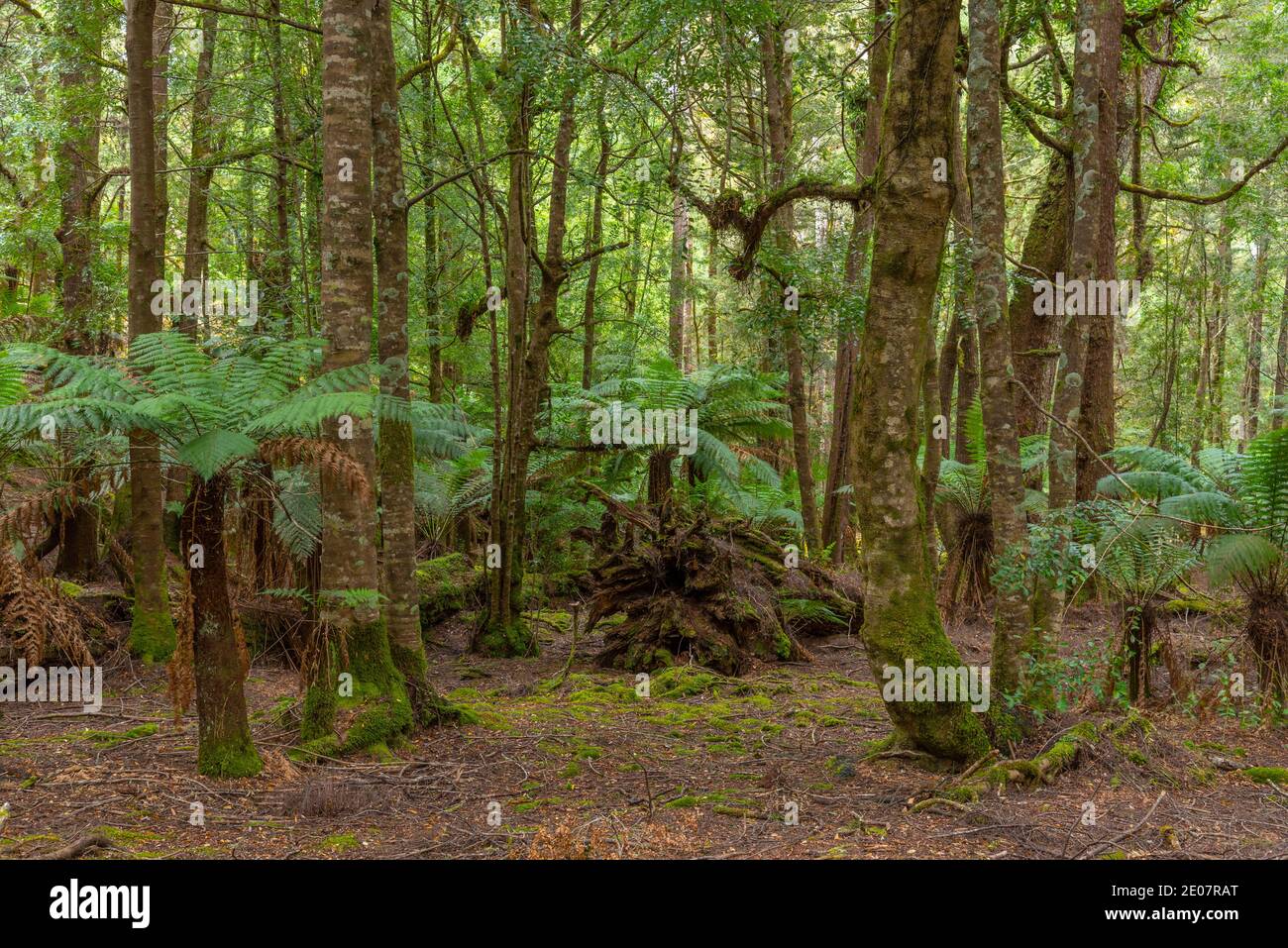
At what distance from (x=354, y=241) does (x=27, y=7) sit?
9.95 meters

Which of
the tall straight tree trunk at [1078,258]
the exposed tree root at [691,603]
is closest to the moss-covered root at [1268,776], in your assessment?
the tall straight tree trunk at [1078,258]

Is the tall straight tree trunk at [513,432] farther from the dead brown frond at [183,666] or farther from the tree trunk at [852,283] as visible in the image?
the dead brown frond at [183,666]

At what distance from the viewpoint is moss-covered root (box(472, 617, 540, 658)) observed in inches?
328

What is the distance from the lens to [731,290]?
22.2 m

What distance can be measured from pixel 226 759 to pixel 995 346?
4.75 metres

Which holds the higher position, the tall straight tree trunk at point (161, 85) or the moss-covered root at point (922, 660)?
the tall straight tree trunk at point (161, 85)

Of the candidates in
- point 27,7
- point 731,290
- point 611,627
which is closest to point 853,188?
point 611,627

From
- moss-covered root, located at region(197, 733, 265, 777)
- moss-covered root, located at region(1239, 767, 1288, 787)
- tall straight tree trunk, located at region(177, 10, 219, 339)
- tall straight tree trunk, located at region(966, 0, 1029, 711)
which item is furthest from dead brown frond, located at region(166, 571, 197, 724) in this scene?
tall straight tree trunk, located at region(177, 10, 219, 339)

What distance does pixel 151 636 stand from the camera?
6754 mm

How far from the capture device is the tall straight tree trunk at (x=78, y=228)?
8406 mm

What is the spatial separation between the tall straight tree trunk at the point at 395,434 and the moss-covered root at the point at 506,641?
8.90 feet

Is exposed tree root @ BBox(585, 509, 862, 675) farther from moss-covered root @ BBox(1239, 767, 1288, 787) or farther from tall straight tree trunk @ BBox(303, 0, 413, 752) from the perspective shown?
moss-covered root @ BBox(1239, 767, 1288, 787)

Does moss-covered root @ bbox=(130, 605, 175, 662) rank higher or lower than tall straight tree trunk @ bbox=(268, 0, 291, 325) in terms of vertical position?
Result: lower

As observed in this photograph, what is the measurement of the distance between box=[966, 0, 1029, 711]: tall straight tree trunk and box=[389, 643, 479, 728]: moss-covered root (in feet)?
10.8
